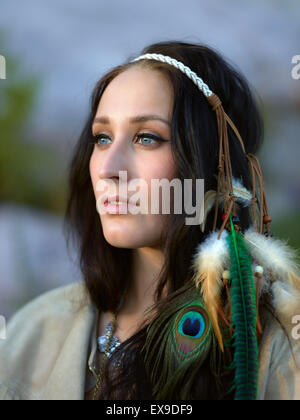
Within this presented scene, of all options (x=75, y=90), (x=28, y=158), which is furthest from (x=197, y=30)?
(x=28, y=158)

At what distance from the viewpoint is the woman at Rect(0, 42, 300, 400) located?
135cm

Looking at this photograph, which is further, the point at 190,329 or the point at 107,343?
the point at 107,343

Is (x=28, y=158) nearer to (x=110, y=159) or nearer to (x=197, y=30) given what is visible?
(x=197, y=30)

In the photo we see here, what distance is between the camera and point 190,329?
1.39 m

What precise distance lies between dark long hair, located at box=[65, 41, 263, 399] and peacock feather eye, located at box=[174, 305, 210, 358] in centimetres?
7

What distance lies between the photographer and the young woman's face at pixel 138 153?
1482mm

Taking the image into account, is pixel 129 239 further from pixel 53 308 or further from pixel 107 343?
pixel 53 308

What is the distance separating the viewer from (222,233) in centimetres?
146

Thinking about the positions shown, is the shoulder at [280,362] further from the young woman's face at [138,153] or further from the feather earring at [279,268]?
the young woman's face at [138,153]

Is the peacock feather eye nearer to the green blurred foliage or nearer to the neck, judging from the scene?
the neck

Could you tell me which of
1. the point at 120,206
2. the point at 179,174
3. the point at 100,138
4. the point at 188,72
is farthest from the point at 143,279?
the point at 188,72

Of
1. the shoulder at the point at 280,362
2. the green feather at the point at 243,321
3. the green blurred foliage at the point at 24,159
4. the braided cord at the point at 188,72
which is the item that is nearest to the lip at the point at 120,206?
the green feather at the point at 243,321

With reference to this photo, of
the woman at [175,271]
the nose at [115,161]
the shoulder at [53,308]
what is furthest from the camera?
the shoulder at [53,308]

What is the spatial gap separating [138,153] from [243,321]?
62cm
